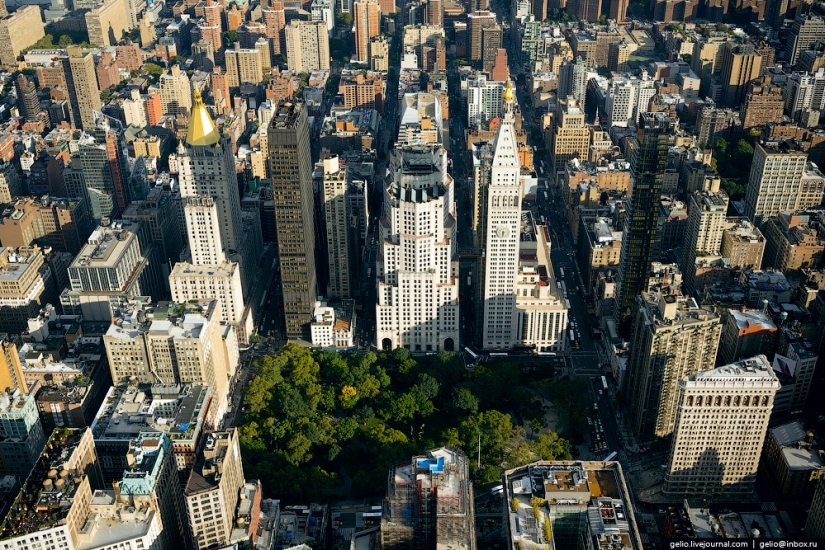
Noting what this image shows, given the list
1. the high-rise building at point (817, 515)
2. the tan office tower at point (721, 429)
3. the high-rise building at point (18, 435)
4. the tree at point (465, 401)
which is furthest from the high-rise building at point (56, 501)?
the high-rise building at point (817, 515)

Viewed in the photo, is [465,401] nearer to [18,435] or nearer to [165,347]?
[165,347]

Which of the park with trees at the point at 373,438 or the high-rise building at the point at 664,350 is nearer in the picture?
the park with trees at the point at 373,438

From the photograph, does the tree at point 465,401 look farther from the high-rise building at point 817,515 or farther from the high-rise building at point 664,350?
the high-rise building at point 817,515

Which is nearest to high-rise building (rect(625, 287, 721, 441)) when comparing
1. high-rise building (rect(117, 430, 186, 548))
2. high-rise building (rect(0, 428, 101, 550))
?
high-rise building (rect(117, 430, 186, 548))

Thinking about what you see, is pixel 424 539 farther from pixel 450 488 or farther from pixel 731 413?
pixel 731 413

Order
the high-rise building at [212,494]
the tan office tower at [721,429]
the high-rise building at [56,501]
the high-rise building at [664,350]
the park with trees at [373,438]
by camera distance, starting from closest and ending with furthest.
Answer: the high-rise building at [56,501], the high-rise building at [212,494], the tan office tower at [721,429], the park with trees at [373,438], the high-rise building at [664,350]

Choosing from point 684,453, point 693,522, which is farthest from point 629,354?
point 693,522
